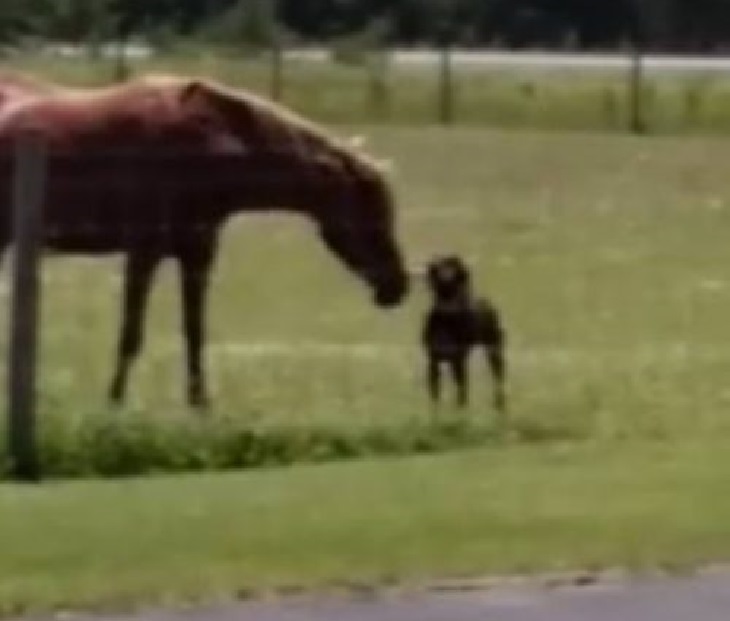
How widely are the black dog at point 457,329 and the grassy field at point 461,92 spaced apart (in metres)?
31.5

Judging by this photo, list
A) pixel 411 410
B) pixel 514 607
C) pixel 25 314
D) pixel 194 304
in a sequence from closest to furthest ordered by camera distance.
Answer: pixel 514 607 < pixel 25 314 < pixel 411 410 < pixel 194 304

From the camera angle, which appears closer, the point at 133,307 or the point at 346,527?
the point at 346,527

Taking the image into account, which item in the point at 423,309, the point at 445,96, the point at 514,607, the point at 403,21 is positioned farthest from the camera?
the point at 403,21

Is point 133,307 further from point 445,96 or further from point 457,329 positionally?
point 445,96

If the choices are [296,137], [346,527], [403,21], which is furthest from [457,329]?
[403,21]

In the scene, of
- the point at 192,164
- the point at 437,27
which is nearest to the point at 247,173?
the point at 192,164

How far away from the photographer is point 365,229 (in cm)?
1688

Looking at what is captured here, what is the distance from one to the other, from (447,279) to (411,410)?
3.14 ft

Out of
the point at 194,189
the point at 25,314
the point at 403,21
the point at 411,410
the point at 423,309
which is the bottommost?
the point at 403,21

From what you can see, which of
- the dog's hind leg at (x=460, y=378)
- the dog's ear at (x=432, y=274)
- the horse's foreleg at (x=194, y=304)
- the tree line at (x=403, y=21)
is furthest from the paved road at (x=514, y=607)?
the tree line at (x=403, y=21)

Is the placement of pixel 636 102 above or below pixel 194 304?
below

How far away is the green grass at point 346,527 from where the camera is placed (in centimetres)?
1059

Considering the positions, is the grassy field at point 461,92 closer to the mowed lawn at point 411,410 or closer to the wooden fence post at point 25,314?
the mowed lawn at point 411,410

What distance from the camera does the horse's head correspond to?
16.6 metres
